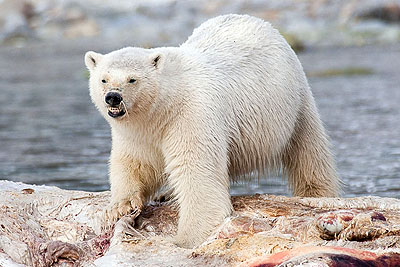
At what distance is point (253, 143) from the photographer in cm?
659

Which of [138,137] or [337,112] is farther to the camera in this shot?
[337,112]

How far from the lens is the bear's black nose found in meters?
5.50

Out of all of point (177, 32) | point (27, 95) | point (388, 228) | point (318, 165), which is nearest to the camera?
point (388, 228)

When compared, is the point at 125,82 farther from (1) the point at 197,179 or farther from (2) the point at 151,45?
(2) the point at 151,45

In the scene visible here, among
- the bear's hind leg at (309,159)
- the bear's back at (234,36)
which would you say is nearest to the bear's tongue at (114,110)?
the bear's back at (234,36)

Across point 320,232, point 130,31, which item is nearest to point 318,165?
point 320,232

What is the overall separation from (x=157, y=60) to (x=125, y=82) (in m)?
0.33

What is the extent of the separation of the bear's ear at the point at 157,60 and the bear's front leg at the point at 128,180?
83 cm

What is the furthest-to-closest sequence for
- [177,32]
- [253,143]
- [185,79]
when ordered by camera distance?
[177,32] < [253,143] < [185,79]

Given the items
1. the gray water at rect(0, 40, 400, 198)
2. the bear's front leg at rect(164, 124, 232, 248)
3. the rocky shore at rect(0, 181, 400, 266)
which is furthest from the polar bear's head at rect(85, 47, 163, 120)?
the gray water at rect(0, 40, 400, 198)

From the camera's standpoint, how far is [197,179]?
5781 millimetres

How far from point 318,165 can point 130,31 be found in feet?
139

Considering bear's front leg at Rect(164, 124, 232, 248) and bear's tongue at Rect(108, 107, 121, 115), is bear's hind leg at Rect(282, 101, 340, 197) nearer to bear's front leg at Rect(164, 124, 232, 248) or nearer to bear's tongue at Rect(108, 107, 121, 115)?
bear's front leg at Rect(164, 124, 232, 248)

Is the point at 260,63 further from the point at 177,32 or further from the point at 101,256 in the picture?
the point at 177,32
